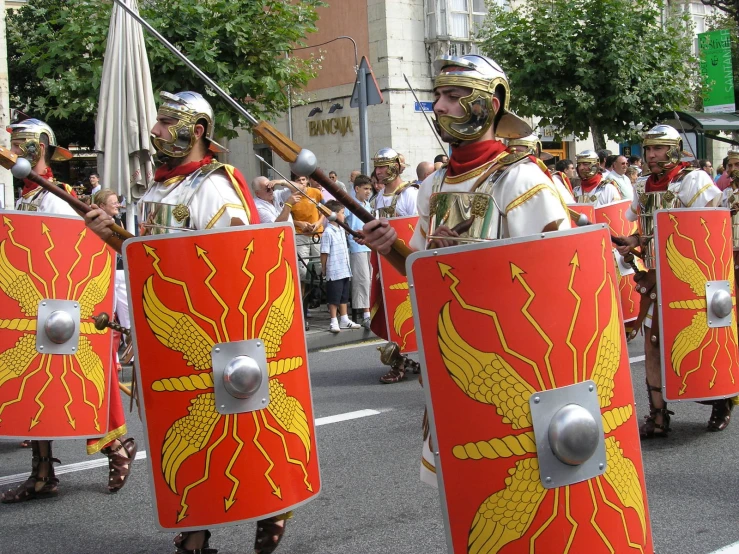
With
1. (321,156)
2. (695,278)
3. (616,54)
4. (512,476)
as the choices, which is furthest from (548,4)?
(512,476)

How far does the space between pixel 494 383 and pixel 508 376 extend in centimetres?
4

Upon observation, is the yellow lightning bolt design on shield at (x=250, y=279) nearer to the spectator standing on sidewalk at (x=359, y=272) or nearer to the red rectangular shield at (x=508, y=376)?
the red rectangular shield at (x=508, y=376)

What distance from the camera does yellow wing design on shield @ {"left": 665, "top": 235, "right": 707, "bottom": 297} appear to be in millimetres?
5445

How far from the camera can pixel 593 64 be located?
17922 mm

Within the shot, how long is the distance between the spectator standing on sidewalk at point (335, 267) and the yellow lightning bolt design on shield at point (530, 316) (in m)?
7.76

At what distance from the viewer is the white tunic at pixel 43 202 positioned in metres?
5.24

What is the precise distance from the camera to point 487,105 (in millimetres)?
3277

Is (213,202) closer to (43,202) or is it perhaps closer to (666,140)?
(43,202)

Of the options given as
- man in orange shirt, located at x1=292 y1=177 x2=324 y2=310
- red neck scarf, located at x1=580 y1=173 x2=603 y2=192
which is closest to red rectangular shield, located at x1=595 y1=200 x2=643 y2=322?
red neck scarf, located at x1=580 y1=173 x2=603 y2=192

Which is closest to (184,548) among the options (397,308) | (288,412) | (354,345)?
(288,412)

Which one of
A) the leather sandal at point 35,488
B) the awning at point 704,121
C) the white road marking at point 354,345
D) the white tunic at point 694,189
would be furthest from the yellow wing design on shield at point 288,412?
the awning at point 704,121

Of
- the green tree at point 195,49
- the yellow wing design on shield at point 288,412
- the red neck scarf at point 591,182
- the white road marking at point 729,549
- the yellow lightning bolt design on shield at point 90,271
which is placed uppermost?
the green tree at point 195,49

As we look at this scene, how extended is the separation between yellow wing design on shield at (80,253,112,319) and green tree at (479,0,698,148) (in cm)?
1343

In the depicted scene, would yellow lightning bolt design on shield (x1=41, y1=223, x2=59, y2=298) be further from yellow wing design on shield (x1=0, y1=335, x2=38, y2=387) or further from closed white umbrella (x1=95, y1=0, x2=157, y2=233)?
closed white umbrella (x1=95, y1=0, x2=157, y2=233)
